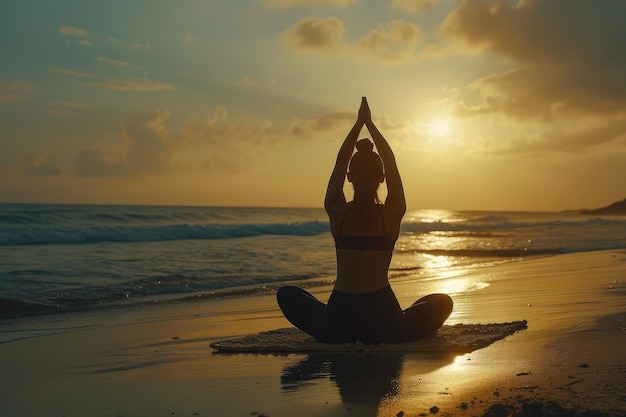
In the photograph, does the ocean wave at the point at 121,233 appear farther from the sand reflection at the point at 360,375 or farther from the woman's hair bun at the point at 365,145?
the woman's hair bun at the point at 365,145

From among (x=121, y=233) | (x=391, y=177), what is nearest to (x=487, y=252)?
(x=121, y=233)

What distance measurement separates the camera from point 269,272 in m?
14.4

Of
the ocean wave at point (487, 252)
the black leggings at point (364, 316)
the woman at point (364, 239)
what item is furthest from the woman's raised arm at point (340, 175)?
the ocean wave at point (487, 252)

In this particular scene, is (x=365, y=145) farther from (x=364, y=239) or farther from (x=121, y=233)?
(x=121, y=233)

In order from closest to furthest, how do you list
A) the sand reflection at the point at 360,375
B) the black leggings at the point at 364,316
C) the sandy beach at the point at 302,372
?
the sandy beach at the point at 302,372 < the sand reflection at the point at 360,375 < the black leggings at the point at 364,316

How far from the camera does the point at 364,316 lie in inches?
214

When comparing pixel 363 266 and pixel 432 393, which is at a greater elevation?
pixel 363 266

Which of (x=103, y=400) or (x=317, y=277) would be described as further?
(x=317, y=277)

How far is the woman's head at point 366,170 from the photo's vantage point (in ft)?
16.8

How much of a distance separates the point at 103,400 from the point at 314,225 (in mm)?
37269

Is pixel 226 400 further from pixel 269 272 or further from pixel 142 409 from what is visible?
pixel 269 272

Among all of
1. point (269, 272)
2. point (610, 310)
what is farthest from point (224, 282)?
point (610, 310)

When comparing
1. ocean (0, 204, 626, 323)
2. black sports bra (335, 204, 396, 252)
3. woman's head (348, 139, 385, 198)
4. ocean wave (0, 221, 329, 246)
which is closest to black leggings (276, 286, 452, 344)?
black sports bra (335, 204, 396, 252)

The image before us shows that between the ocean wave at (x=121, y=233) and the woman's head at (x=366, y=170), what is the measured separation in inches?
847
